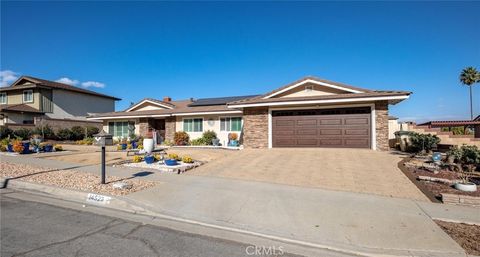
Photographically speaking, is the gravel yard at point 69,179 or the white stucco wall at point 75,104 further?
the white stucco wall at point 75,104

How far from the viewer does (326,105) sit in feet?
50.7

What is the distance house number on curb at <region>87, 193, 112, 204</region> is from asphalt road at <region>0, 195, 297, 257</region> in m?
0.84

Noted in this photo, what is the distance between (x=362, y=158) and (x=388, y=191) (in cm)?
496

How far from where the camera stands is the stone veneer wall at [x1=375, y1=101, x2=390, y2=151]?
14.3 meters

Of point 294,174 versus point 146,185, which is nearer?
point 146,185

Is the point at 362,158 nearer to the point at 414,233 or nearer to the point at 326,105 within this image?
the point at 326,105

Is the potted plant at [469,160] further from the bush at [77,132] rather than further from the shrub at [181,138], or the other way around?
the bush at [77,132]

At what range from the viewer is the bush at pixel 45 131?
23.7 metres

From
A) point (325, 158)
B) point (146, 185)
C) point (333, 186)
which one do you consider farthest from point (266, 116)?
point (146, 185)

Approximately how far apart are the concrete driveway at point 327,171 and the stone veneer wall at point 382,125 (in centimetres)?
230

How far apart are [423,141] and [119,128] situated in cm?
2432

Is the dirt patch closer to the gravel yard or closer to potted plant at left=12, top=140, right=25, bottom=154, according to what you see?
the gravel yard

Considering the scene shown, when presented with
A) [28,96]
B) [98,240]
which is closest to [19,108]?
[28,96]

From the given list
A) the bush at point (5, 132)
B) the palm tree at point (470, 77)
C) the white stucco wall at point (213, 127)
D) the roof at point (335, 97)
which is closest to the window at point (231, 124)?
the white stucco wall at point (213, 127)
